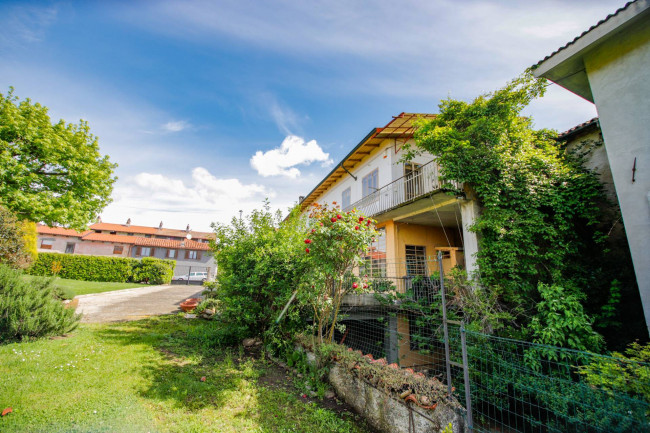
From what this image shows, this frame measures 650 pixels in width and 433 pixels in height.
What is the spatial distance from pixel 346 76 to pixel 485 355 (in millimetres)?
8244

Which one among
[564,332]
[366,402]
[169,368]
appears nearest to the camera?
[366,402]

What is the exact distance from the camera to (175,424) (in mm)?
3012

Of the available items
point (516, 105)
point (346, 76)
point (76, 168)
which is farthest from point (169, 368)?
point (76, 168)

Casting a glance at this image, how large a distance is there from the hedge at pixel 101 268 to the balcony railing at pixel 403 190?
21.5m

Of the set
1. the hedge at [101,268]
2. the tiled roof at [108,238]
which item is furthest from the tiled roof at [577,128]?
the tiled roof at [108,238]

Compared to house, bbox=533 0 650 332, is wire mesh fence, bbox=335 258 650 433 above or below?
below

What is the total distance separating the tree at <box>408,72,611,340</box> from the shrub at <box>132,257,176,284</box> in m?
25.8

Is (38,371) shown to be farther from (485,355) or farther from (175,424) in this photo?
(485,355)

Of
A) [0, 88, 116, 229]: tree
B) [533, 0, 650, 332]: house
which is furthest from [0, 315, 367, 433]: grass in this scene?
[0, 88, 116, 229]: tree

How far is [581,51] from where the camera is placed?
5777 millimetres

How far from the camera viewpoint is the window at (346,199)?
49.5 ft

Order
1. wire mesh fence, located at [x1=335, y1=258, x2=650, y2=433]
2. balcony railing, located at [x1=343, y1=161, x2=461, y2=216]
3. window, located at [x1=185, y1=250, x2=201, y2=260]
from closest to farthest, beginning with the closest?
wire mesh fence, located at [x1=335, y1=258, x2=650, y2=433], balcony railing, located at [x1=343, y1=161, x2=461, y2=216], window, located at [x1=185, y1=250, x2=201, y2=260]

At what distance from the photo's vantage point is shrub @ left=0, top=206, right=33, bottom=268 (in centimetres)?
873

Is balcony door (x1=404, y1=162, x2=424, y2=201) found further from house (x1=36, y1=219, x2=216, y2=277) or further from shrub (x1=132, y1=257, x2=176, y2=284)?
house (x1=36, y1=219, x2=216, y2=277)
